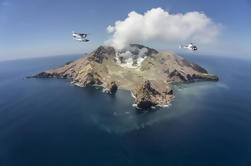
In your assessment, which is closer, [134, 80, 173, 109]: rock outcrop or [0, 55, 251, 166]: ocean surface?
[0, 55, 251, 166]: ocean surface

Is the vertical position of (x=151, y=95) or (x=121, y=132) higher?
(x=151, y=95)

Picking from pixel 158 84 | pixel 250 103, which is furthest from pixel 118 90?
pixel 250 103

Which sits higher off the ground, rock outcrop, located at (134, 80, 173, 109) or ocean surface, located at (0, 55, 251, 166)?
rock outcrop, located at (134, 80, 173, 109)

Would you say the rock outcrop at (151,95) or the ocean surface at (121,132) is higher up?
the rock outcrop at (151,95)

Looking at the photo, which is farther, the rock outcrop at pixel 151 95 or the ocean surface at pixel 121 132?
the rock outcrop at pixel 151 95

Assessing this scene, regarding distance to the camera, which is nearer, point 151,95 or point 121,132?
point 121,132

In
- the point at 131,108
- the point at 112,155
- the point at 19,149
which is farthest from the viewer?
the point at 131,108

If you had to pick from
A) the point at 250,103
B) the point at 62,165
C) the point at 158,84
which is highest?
the point at 158,84

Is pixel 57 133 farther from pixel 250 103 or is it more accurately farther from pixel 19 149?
pixel 250 103
